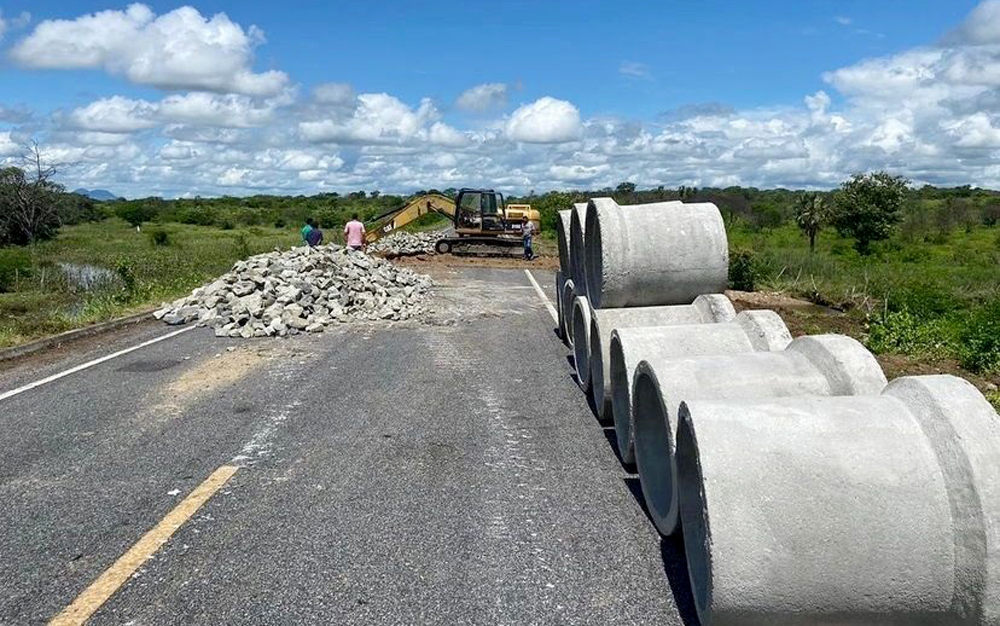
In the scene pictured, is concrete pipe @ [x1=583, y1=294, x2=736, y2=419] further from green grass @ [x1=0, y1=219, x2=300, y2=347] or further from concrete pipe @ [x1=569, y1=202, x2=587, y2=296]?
green grass @ [x1=0, y1=219, x2=300, y2=347]

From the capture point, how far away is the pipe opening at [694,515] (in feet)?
11.6

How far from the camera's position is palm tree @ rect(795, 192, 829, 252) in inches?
1923

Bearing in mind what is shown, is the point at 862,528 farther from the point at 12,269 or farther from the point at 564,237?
the point at 12,269

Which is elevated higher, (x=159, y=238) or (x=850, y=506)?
(x=850, y=506)

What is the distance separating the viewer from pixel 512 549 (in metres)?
4.80

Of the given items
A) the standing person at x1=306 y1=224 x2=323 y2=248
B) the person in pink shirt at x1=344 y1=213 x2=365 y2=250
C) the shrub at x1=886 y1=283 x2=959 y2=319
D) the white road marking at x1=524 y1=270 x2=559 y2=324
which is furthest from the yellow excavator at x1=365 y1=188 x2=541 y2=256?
the shrub at x1=886 y1=283 x2=959 y2=319

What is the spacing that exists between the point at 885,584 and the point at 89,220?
84.8m

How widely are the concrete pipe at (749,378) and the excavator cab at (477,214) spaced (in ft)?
89.3

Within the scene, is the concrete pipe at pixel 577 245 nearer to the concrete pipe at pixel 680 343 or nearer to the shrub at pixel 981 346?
the concrete pipe at pixel 680 343

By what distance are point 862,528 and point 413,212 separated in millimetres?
30107

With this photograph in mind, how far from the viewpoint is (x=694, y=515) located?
438cm

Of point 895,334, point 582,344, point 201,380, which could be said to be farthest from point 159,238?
point 582,344

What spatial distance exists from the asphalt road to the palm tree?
42816 mm

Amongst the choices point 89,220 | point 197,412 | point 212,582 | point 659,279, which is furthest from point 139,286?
point 89,220
